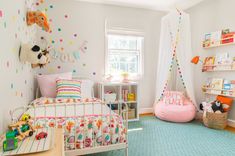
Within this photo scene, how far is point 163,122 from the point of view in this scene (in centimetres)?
340

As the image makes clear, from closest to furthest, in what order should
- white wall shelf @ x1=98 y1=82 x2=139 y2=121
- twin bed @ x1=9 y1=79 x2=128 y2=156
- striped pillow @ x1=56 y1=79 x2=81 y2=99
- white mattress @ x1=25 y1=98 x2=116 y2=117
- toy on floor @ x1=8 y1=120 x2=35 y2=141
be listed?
toy on floor @ x1=8 y1=120 x2=35 y2=141, twin bed @ x1=9 y1=79 x2=128 y2=156, white mattress @ x1=25 y1=98 x2=116 y2=117, striped pillow @ x1=56 y1=79 x2=81 y2=99, white wall shelf @ x1=98 y1=82 x2=139 y2=121

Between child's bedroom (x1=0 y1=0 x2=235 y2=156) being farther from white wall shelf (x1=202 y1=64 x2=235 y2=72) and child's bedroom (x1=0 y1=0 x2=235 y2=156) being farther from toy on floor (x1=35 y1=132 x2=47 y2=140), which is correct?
toy on floor (x1=35 y1=132 x2=47 y2=140)

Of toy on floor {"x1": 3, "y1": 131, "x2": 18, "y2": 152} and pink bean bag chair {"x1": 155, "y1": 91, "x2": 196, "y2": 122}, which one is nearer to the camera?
toy on floor {"x1": 3, "y1": 131, "x2": 18, "y2": 152}

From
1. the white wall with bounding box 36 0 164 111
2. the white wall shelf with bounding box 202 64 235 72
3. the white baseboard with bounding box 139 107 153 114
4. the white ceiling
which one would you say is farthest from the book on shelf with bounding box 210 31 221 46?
the white baseboard with bounding box 139 107 153 114

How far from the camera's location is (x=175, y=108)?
3361 millimetres

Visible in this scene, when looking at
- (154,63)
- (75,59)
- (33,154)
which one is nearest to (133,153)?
(33,154)

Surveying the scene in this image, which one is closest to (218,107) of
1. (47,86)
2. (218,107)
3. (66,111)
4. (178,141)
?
(218,107)

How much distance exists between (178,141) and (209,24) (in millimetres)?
2458

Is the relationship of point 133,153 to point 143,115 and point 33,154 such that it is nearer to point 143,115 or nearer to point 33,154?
point 33,154

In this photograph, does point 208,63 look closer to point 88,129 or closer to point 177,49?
point 177,49

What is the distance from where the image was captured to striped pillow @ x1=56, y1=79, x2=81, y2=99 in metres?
2.76

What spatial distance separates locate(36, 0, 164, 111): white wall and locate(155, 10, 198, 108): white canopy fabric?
542mm

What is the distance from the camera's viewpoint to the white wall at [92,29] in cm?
343

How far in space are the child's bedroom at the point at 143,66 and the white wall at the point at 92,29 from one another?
0.06ft
